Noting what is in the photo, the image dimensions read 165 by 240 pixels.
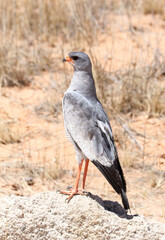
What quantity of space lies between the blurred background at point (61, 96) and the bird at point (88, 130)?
48.3 inches

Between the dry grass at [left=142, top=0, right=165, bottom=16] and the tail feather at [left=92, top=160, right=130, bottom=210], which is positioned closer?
the tail feather at [left=92, top=160, right=130, bottom=210]

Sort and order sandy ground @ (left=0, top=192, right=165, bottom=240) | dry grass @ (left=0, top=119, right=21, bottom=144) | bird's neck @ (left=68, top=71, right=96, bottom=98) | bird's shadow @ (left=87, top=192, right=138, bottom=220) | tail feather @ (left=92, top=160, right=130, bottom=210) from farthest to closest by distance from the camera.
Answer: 1. dry grass @ (left=0, top=119, right=21, bottom=144)
2. bird's neck @ (left=68, top=71, right=96, bottom=98)
3. bird's shadow @ (left=87, top=192, right=138, bottom=220)
4. tail feather @ (left=92, top=160, right=130, bottom=210)
5. sandy ground @ (left=0, top=192, right=165, bottom=240)

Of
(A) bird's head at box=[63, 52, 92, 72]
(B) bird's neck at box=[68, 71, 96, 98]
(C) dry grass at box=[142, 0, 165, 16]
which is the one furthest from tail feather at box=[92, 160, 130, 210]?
(C) dry grass at box=[142, 0, 165, 16]

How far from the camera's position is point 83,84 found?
4.07m

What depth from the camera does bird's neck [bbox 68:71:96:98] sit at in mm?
4055

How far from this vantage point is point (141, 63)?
7.77 meters

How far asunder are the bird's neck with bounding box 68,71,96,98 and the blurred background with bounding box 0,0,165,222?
58.0 inches

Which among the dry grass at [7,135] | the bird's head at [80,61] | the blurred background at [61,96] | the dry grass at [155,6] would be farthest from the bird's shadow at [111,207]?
the dry grass at [155,6]

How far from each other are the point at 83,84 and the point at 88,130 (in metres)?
0.52

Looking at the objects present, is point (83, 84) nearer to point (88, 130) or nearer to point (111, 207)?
point (88, 130)

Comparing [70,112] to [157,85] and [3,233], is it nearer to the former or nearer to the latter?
[3,233]

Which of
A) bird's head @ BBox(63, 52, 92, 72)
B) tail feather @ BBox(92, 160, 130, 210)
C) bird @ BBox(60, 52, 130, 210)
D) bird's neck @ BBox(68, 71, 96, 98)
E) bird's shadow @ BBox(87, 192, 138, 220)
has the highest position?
bird's head @ BBox(63, 52, 92, 72)

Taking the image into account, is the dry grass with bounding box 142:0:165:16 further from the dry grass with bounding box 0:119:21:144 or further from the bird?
the bird

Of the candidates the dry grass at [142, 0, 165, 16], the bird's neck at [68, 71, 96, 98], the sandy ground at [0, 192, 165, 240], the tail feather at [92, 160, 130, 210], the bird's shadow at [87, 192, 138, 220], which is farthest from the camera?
the dry grass at [142, 0, 165, 16]
